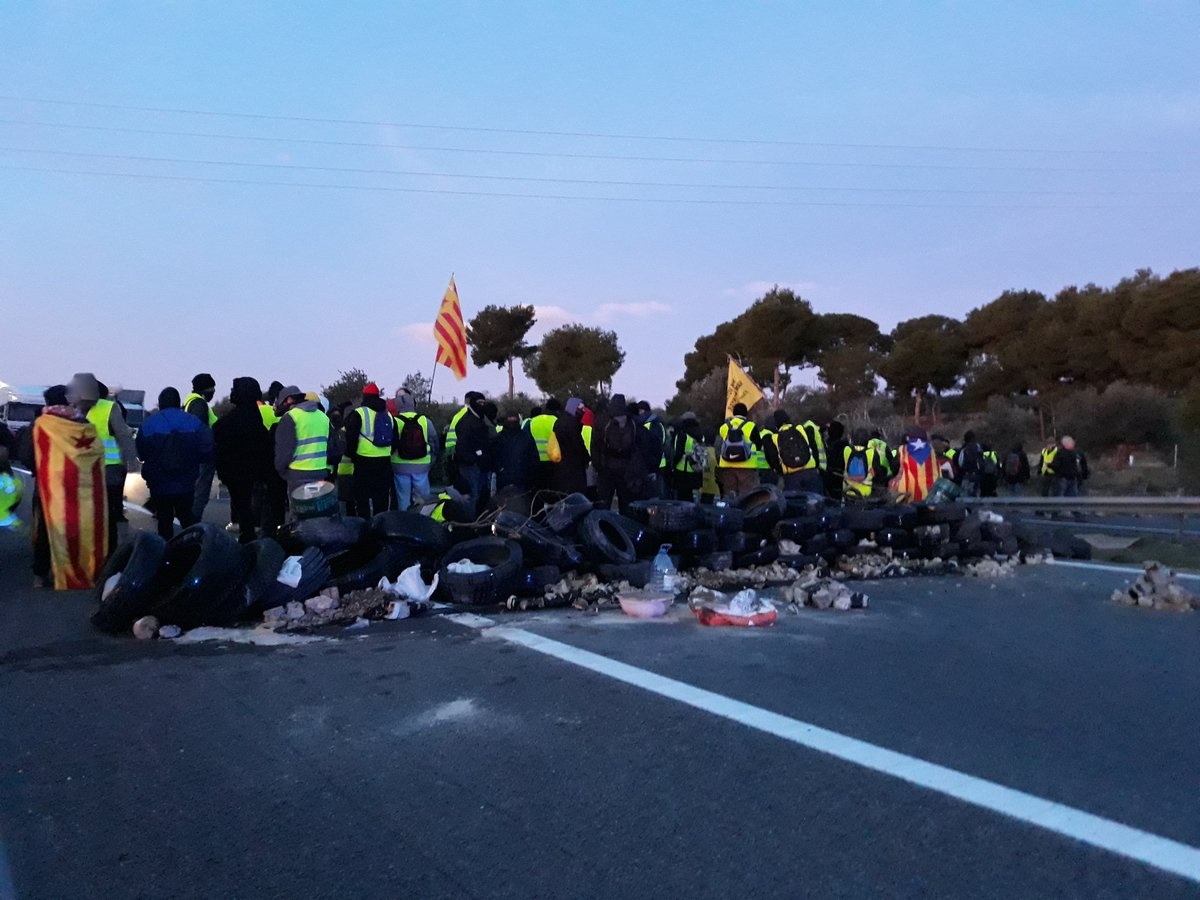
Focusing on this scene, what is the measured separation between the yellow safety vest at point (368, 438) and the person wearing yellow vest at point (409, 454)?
1.27 ft

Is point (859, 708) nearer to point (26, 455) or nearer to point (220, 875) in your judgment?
point (220, 875)

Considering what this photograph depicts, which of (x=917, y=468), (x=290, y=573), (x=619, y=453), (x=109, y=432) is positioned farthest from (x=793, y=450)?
(x=109, y=432)

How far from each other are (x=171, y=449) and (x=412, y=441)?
294 centimetres

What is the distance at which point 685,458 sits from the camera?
51.4ft

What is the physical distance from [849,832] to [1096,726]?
80.6 inches

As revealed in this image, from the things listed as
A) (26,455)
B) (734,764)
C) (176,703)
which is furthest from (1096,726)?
(26,455)

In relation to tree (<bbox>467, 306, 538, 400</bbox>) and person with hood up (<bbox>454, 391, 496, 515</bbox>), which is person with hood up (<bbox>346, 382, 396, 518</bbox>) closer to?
person with hood up (<bbox>454, 391, 496, 515</bbox>)

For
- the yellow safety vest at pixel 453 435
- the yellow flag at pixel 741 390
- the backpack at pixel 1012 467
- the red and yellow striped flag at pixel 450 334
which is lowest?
the backpack at pixel 1012 467

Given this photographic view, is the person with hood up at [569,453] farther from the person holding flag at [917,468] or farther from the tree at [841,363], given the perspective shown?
the tree at [841,363]

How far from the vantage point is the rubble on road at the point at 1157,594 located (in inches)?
334

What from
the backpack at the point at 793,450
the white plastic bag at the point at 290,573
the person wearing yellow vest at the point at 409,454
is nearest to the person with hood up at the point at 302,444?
the person wearing yellow vest at the point at 409,454

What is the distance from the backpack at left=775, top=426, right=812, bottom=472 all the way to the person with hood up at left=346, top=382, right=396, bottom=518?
5.27 m

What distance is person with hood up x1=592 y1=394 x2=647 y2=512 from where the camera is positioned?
12984 mm

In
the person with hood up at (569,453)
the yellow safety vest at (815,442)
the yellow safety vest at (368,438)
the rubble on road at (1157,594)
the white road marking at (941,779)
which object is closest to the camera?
the white road marking at (941,779)
